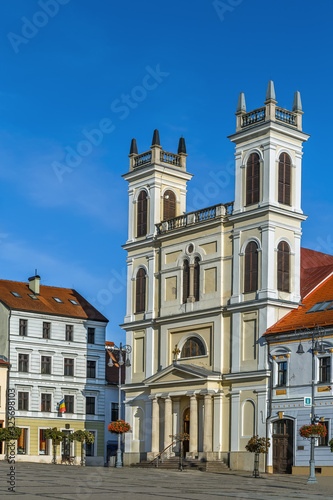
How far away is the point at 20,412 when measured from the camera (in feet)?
226

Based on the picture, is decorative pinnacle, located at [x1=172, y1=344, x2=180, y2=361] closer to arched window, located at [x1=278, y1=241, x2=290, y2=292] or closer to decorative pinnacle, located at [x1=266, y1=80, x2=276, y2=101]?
arched window, located at [x1=278, y1=241, x2=290, y2=292]

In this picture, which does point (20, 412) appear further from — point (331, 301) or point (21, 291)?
point (331, 301)

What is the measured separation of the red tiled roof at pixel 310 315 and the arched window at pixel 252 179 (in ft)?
22.3

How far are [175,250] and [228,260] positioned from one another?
5530 mm

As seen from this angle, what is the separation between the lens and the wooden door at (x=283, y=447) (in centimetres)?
4953

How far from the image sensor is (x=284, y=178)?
178 feet

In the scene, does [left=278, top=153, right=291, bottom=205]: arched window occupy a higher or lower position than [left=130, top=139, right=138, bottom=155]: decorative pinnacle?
lower

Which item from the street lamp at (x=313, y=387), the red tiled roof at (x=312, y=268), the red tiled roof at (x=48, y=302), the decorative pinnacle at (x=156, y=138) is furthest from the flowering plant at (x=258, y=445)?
the red tiled roof at (x=48, y=302)

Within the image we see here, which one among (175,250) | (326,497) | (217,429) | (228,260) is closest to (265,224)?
(228,260)

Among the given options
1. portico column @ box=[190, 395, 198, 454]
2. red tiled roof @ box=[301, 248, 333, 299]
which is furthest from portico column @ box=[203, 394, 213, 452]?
red tiled roof @ box=[301, 248, 333, 299]

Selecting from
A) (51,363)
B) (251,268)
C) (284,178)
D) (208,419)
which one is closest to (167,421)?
(208,419)

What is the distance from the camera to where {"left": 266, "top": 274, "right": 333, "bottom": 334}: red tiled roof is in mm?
48919

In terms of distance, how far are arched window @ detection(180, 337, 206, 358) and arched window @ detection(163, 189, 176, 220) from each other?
10084 millimetres

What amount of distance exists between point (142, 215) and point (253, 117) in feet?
41.7
